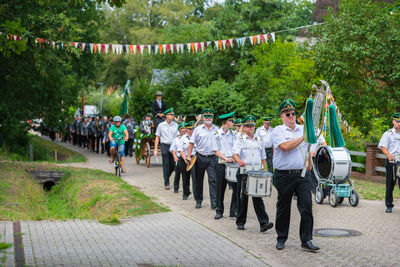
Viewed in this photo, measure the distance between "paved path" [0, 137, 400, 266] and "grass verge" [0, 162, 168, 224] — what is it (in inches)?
35.1

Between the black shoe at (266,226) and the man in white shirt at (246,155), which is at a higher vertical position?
the man in white shirt at (246,155)

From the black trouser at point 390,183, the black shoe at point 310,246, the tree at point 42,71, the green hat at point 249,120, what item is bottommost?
the black shoe at point 310,246

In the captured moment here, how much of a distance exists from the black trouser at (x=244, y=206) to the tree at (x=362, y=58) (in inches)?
514

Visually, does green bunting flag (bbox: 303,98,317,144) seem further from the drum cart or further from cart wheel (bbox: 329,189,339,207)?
cart wheel (bbox: 329,189,339,207)

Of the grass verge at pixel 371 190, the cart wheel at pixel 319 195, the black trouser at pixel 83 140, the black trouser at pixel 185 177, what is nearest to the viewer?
the cart wheel at pixel 319 195

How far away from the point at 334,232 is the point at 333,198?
3019 millimetres

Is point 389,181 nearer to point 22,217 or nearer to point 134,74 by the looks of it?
point 22,217

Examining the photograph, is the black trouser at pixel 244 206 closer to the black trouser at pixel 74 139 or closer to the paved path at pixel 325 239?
the paved path at pixel 325 239

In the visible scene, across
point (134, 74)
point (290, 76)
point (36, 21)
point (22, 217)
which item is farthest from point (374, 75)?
point (134, 74)

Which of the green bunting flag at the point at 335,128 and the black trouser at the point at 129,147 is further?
the black trouser at the point at 129,147

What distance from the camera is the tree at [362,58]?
2145cm

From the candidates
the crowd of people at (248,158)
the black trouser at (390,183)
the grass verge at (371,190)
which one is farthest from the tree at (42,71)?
the black trouser at (390,183)

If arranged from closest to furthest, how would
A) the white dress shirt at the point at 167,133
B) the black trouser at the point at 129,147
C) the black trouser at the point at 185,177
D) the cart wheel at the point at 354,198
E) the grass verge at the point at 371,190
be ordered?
the cart wheel at the point at 354,198 < the black trouser at the point at 185,177 < the grass verge at the point at 371,190 < the white dress shirt at the point at 167,133 < the black trouser at the point at 129,147

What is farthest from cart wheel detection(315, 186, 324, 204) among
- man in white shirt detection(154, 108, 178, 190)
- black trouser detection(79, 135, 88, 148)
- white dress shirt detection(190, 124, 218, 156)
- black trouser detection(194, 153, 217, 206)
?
black trouser detection(79, 135, 88, 148)
